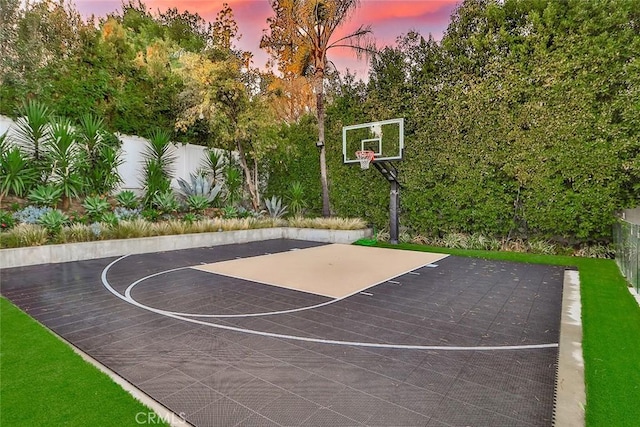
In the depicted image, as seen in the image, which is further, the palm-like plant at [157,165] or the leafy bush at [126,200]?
the palm-like plant at [157,165]

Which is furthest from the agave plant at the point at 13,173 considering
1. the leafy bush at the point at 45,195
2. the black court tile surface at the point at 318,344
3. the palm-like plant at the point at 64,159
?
the black court tile surface at the point at 318,344

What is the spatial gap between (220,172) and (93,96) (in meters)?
4.00

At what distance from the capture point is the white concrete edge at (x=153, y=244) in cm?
600

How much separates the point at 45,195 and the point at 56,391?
6.98 metres

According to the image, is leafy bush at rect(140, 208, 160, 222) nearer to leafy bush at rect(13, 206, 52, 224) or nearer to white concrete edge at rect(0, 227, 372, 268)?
white concrete edge at rect(0, 227, 372, 268)

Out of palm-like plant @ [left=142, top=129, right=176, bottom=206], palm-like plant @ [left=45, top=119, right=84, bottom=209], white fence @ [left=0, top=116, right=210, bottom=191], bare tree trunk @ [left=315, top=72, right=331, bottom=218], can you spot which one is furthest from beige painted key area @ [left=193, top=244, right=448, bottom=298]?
white fence @ [left=0, top=116, right=210, bottom=191]

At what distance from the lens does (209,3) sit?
35.2 feet

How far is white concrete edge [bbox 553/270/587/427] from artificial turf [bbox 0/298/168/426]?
2.14 metres

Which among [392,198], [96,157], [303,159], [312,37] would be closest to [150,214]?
[96,157]

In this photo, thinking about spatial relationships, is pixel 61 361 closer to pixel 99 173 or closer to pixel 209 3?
pixel 99 173

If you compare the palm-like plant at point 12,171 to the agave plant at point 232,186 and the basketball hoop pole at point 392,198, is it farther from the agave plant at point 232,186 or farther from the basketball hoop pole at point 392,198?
the basketball hoop pole at point 392,198

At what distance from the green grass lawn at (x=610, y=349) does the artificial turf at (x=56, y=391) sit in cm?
242

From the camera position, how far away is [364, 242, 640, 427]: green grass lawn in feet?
6.28

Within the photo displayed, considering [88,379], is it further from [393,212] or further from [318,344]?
[393,212]
